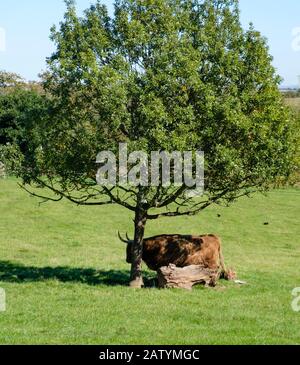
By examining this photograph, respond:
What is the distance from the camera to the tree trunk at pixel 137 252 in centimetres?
2173

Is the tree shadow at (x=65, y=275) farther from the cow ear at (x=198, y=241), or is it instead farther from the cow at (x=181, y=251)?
the cow ear at (x=198, y=241)

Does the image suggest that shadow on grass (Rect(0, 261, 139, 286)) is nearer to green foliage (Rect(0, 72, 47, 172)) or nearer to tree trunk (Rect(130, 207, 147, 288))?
tree trunk (Rect(130, 207, 147, 288))

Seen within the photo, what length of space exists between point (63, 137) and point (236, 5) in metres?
8.02

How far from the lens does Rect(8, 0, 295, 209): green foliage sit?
62.8 ft

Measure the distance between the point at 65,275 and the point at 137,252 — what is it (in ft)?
11.2

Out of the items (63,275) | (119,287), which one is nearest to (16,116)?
(63,275)

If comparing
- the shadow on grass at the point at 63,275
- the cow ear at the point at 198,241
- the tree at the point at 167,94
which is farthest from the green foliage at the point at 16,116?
the cow ear at the point at 198,241

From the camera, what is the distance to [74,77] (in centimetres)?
1980

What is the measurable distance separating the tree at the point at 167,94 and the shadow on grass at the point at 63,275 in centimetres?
385

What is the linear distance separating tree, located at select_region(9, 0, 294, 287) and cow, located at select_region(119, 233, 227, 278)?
255 centimetres

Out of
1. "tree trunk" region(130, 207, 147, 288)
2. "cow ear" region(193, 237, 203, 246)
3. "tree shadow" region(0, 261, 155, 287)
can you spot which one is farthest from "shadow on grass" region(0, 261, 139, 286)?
"cow ear" region(193, 237, 203, 246)

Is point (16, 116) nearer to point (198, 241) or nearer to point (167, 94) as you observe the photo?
point (198, 241)

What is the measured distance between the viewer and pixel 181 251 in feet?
73.4
